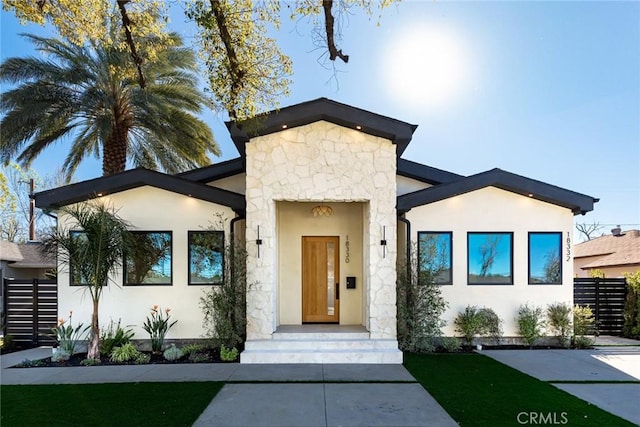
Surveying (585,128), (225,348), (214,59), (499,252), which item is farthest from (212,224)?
(585,128)

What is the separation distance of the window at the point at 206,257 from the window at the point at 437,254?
5.00 meters

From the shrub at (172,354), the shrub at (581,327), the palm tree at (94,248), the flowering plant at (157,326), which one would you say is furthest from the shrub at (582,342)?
the palm tree at (94,248)

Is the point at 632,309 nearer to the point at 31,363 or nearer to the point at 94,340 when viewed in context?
the point at 94,340

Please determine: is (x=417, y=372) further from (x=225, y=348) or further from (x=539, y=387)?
(x=225, y=348)

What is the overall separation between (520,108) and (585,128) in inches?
182

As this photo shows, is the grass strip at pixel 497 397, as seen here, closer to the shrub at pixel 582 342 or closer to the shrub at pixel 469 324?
the shrub at pixel 469 324

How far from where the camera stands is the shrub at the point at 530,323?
9.79 metres

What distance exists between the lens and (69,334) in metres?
9.03

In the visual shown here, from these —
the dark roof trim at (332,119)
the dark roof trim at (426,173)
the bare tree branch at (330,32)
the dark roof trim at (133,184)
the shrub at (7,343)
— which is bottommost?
the shrub at (7,343)

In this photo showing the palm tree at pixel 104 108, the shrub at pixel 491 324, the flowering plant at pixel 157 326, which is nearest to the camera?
the flowering plant at pixel 157 326

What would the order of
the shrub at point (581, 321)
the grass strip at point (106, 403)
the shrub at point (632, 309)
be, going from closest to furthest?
the grass strip at point (106, 403) < the shrub at point (581, 321) < the shrub at point (632, 309)

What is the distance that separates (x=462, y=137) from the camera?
67.9ft

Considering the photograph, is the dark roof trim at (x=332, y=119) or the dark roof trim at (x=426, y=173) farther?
the dark roof trim at (x=426, y=173)

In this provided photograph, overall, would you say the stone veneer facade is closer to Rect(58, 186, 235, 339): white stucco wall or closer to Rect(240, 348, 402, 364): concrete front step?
Rect(240, 348, 402, 364): concrete front step
